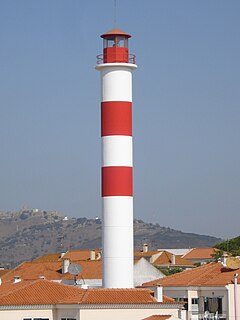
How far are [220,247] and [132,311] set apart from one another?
298ft

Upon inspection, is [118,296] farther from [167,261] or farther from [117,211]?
[167,261]

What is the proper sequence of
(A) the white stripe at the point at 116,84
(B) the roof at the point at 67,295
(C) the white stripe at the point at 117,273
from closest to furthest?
(B) the roof at the point at 67,295 < (C) the white stripe at the point at 117,273 < (A) the white stripe at the point at 116,84

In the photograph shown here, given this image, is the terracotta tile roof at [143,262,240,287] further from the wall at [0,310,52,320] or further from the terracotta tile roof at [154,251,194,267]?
the terracotta tile roof at [154,251,194,267]

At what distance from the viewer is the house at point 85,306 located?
55531 millimetres

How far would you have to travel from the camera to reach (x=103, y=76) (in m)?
59.8

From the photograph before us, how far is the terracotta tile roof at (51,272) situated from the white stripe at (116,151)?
33.2 metres

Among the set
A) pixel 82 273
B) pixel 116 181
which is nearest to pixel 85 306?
A: pixel 116 181

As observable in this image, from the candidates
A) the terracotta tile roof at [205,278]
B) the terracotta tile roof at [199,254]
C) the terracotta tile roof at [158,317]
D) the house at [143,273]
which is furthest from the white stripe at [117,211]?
the terracotta tile roof at [199,254]

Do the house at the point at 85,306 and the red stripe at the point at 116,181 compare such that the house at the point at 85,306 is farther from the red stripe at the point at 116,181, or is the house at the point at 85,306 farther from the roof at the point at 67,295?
the red stripe at the point at 116,181

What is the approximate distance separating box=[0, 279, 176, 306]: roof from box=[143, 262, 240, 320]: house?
4918 millimetres

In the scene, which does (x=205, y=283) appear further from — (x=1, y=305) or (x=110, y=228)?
(x=1, y=305)

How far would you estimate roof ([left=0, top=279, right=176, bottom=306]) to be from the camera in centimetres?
5581

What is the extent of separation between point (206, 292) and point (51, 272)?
36661 millimetres

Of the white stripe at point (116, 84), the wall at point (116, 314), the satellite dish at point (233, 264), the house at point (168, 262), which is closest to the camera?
the wall at point (116, 314)
